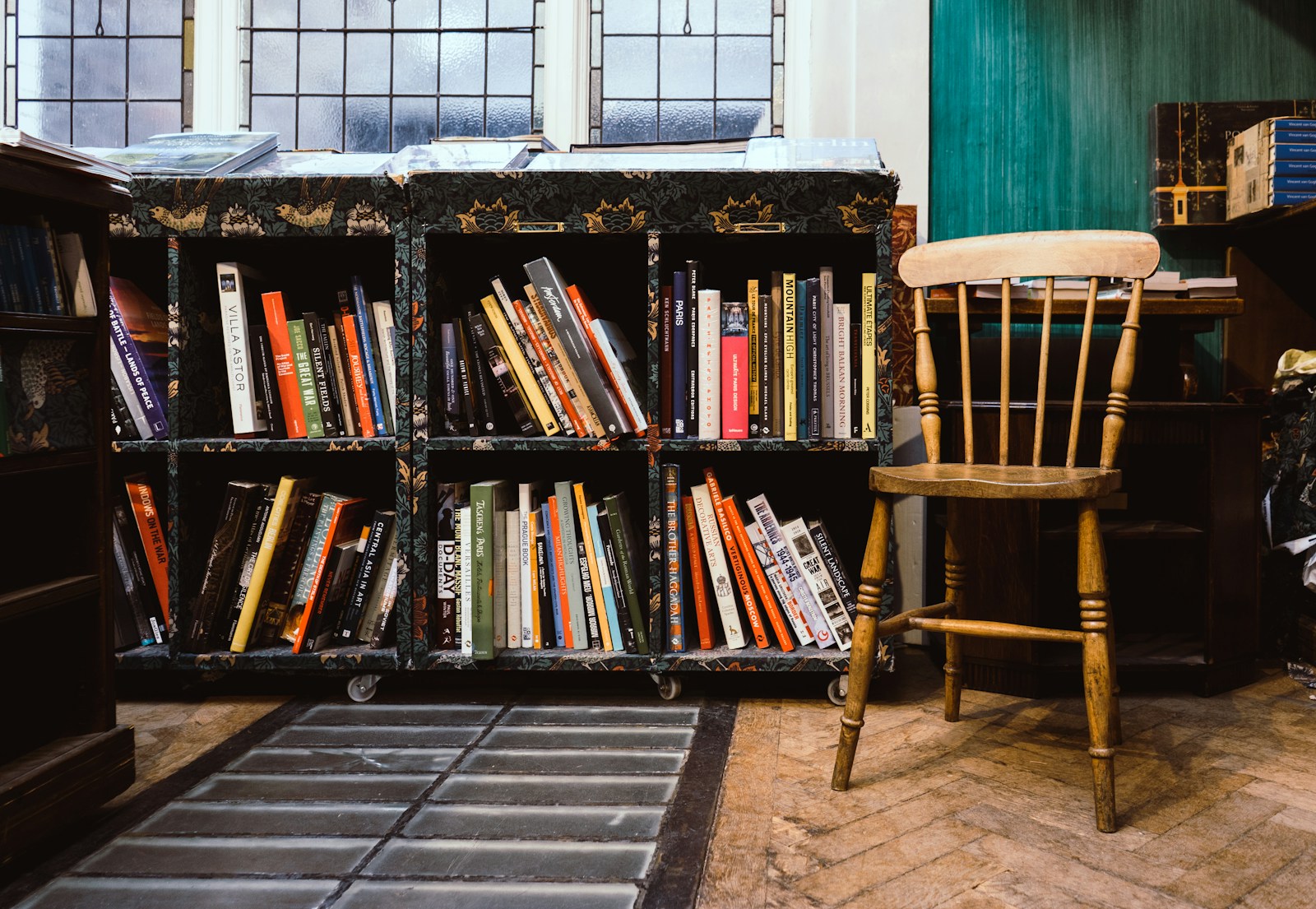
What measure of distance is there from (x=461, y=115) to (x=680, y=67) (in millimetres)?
622

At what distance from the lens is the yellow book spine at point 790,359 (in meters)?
1.67

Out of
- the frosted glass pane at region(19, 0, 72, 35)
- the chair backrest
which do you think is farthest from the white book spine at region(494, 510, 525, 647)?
the frosted glass pane at region(19, 0, 72, 35)

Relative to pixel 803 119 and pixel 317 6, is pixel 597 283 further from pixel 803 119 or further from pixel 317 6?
pixel 317 6

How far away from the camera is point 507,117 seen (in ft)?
7.70

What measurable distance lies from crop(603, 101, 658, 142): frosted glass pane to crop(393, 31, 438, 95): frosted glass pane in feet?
1.59

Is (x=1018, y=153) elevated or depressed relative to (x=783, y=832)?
elevated

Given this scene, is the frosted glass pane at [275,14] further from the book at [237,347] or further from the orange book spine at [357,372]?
the orange book spine at [357,372]

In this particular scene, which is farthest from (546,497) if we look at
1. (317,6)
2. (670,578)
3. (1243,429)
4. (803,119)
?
(317,6)

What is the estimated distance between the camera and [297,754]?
1.44m

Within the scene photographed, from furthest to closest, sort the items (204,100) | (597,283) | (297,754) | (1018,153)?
(204,100), (1018,153), (597,283), (297,754)

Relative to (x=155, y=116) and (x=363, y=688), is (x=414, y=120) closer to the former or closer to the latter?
(x=155, y=116)

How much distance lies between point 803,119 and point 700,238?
2.57 feet

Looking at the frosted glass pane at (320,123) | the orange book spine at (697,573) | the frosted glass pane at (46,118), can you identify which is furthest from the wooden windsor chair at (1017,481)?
the frosted glass pane at (46,118)

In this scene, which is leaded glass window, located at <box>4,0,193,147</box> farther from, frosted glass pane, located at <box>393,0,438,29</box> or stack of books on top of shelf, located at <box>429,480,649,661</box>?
stack of books on top of shelf, located at <box>429,480,649,661</box>
